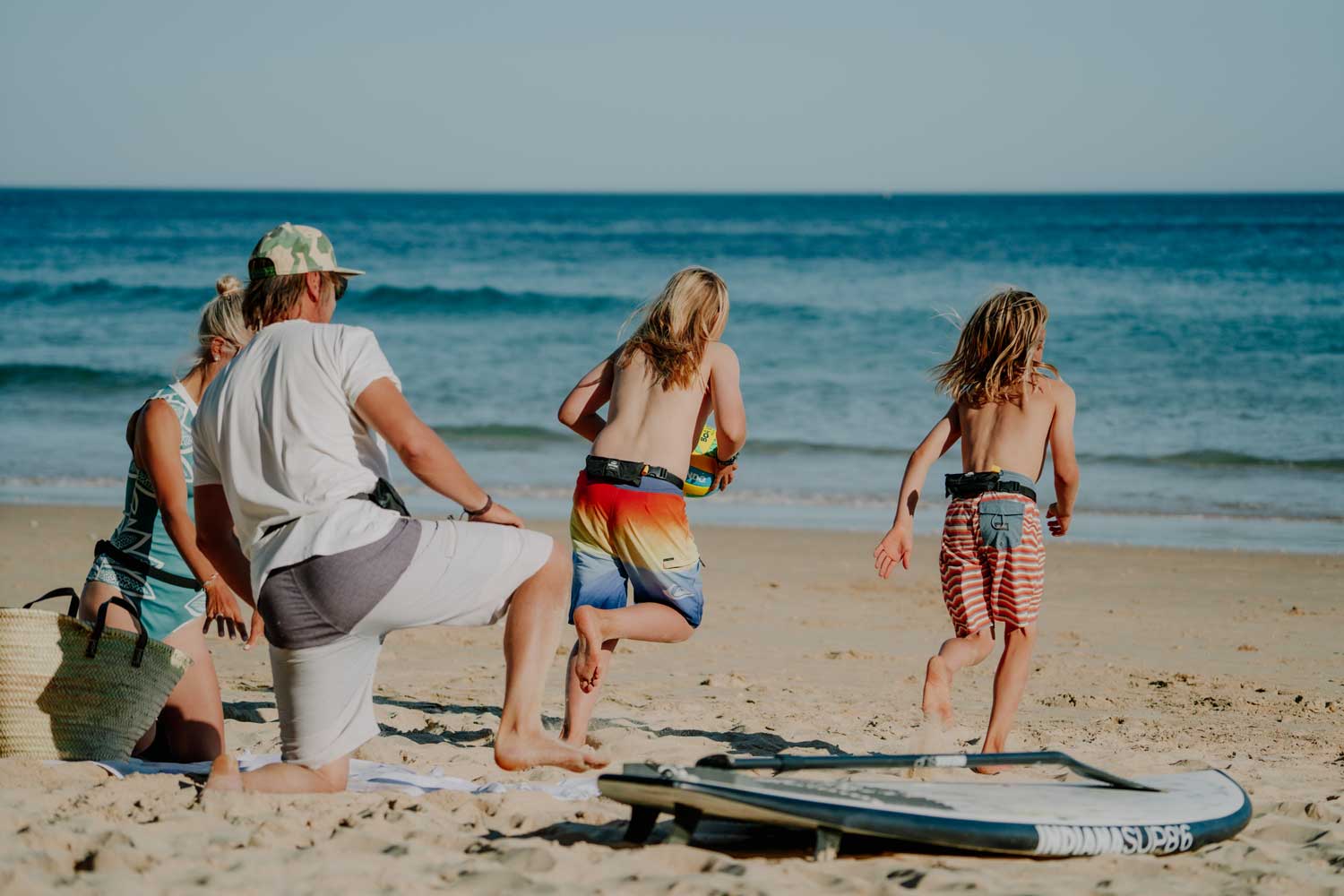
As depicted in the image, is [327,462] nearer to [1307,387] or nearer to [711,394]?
[711,394]

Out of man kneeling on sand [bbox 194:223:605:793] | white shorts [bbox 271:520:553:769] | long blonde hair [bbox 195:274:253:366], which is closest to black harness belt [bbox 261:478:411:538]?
man kneeling on sand [bbox 194:223:605:793]

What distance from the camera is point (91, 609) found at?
4.14m

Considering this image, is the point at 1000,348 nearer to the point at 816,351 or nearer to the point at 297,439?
the point at 297,439

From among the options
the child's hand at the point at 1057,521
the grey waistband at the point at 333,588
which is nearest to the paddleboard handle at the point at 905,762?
the grey waistband at the point at 333,588

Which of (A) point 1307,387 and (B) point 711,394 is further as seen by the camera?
(A) point 1307,387

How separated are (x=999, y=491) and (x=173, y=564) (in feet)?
9.18

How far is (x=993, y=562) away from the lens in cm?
453

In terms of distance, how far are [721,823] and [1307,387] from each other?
628 inches

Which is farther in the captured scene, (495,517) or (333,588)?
(495,517)

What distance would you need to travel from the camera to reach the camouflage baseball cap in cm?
349

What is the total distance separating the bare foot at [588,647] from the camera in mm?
4227

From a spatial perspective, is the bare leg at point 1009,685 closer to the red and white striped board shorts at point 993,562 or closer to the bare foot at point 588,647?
the red and white striped board shorts at point 993,562

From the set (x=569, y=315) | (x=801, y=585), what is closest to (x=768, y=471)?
(x=801, y=585)

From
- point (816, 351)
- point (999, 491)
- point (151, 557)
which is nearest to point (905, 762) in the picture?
point (999, 491)
